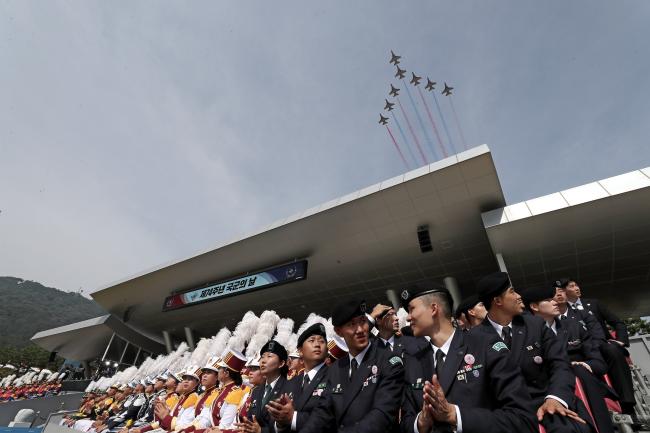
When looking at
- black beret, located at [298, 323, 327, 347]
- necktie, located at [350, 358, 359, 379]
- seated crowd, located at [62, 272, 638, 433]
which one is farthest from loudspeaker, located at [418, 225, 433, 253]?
necktie, located at [350, 358, 359, 379]

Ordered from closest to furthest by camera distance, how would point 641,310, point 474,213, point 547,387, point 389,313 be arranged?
point 547,387, point 389,313, point 474,213, point 641,310

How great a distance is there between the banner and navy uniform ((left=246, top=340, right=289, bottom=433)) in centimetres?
939

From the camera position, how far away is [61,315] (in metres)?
134

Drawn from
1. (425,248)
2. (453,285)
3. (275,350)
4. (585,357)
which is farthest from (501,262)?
(275,350)

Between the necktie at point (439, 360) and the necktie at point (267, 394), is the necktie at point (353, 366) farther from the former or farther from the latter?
the necktie at point (267, 394)

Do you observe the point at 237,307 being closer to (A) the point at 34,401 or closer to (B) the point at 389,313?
(A) the point at 34,401

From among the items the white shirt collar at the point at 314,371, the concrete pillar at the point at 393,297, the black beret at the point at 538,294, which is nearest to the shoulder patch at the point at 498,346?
the white shirt collar at the point at 314,371

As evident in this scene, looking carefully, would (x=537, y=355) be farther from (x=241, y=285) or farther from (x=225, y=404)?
(x=241, y=285)

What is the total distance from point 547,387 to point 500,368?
2.48 feet

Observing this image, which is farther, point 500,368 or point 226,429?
point 226,429

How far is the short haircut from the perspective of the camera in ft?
6.70

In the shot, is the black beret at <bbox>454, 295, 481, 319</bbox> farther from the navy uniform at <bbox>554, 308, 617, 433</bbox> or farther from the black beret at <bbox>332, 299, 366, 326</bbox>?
the black beret at <bbox>332, 299, 366, 326</bbox>

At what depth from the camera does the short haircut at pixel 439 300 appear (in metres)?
2.04

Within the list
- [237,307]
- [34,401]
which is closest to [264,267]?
[237,307]
